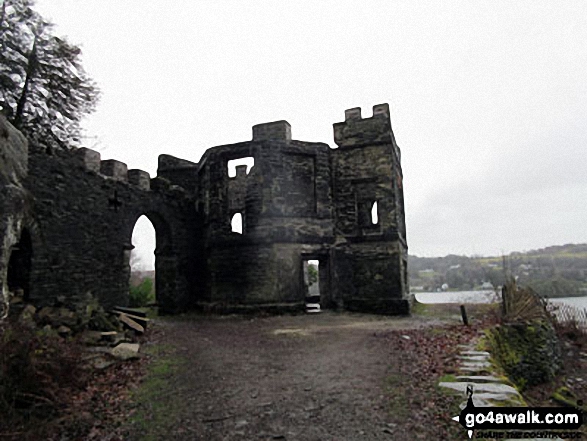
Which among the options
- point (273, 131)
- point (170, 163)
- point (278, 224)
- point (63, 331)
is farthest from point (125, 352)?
point (170, 163)

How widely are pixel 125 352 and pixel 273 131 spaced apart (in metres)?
9.91

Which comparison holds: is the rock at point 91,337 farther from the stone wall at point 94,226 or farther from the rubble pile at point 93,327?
the stone wall at point 94,226

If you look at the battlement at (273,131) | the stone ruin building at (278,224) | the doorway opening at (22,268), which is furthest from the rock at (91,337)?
the battlement at (273,131)

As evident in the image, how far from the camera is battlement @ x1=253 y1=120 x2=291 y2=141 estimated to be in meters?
14.4

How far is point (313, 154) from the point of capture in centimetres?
1467

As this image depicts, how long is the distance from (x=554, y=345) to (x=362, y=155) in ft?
28.1

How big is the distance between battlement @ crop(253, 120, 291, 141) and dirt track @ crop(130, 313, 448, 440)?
775 centimetres

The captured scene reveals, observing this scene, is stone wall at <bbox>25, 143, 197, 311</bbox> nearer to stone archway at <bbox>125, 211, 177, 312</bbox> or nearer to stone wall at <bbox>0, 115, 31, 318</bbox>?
stone archway at <bbox>125, 211, 177, 312</bbox>

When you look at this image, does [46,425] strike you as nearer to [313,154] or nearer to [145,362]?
[145,362]

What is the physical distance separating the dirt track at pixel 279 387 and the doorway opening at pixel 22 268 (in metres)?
3.18

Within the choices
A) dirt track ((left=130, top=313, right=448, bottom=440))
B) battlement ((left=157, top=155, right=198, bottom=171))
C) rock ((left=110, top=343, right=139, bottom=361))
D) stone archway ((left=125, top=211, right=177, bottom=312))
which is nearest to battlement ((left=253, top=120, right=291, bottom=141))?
battlement ((left=157, top=155, right=198, bottom=171))

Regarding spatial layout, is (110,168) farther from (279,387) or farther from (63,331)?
(279,387)

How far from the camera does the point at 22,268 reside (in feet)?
28.9

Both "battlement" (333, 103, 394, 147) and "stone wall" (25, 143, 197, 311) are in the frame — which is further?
"battlement" (333, 103, 394, 147)
